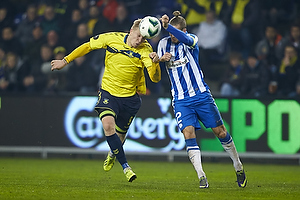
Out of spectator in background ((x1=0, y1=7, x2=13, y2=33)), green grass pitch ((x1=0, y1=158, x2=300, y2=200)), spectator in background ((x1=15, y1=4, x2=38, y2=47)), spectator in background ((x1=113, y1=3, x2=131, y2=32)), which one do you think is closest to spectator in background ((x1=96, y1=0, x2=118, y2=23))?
spectator in background ((x1=113, y1=3, x2=131, y2=32))

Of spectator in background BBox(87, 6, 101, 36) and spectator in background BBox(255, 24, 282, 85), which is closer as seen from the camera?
spectator in background BBox(255, 24, 282, 85)

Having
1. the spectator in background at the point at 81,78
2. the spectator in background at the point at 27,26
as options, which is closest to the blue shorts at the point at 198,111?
the spectator in background at the point at 81,78

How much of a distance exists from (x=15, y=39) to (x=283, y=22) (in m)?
7.26

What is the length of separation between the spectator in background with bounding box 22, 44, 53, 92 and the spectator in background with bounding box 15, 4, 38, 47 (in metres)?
1.06

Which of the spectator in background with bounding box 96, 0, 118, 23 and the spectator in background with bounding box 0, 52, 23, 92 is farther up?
the spectator in background with bounding box 96, 0, 118, 23

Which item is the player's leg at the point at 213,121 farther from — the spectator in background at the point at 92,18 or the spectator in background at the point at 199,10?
the spectator in background at the point at 92,18

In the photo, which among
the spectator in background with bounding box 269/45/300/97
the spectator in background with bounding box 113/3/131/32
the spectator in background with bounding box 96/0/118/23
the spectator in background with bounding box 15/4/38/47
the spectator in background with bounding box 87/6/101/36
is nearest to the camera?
the spectator in background with bounding box 269/45/300/97

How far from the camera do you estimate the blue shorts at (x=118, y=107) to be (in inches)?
323

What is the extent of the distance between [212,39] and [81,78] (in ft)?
11.2

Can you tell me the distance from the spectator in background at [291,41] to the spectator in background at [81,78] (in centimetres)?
446

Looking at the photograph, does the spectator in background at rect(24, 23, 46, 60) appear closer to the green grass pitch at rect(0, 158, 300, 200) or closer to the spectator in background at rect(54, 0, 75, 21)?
the spectator in background at rect(54, 0, 75, 21)

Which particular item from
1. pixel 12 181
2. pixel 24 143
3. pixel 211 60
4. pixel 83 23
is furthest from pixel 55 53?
pixel 12 181

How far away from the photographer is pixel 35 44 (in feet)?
52.3

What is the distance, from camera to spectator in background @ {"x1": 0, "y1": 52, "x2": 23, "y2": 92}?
15.3 m
